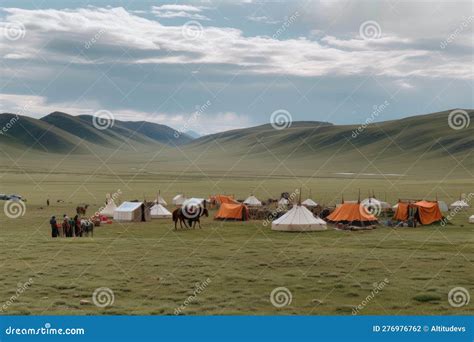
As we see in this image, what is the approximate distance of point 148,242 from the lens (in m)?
31.5

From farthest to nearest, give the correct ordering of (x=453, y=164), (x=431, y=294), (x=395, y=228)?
1. (x=453, y=164)
2. (x=395, y=228)
3. (x=431, y=294)

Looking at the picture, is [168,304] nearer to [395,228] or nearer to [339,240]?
[339,240]

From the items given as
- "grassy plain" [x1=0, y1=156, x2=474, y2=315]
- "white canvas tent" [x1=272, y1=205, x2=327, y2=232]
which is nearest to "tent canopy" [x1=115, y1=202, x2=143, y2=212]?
"grassy plain" [x1=0, y1=156, x2=474, y2=315]

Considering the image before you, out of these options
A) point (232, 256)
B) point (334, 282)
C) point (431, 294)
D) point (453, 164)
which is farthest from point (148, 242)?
point (453, 164)

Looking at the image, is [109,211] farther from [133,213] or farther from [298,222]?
[298,222]

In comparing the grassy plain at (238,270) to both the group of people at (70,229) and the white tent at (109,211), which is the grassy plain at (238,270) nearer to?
the group of people at (70,229)

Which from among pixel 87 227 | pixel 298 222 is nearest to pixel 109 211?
pixel 87 227

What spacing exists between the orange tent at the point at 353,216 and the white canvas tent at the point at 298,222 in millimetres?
2654

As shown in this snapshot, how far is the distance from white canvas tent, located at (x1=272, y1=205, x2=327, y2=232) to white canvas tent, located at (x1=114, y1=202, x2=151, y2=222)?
12230 mm

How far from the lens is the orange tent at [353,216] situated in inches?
1559

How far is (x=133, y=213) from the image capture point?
148ft

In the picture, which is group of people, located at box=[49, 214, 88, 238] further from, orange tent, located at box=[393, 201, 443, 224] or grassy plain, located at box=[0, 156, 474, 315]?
orange tent, located at box=[393, 201, 443, 224]

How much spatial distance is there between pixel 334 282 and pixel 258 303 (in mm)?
4033

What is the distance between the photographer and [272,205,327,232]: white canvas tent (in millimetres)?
36941
